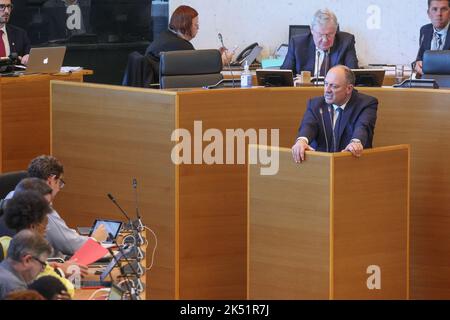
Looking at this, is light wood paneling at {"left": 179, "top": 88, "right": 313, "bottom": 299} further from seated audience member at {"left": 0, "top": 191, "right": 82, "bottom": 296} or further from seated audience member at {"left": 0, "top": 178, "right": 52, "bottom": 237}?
seated audience member at {"left": 0, "top": 191, "right": 82, "bottom": 296}

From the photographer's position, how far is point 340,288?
22.8 ft

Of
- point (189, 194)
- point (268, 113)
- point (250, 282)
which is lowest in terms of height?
point (250, 282)

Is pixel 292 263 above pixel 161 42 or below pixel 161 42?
below

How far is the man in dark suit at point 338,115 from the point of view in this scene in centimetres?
748

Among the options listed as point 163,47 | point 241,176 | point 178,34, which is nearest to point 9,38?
point 163,47

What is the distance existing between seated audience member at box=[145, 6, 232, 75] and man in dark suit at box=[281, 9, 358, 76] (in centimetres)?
91

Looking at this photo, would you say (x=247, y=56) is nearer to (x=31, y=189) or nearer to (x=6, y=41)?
(x=6, y=41)

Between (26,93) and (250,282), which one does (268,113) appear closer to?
(250,282)

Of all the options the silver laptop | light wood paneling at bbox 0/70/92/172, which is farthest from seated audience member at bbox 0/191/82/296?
the silver laptop

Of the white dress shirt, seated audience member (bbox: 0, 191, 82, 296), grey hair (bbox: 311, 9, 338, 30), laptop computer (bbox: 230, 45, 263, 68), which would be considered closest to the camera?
seated audience member (bbox: 0, 191, 82, 296)

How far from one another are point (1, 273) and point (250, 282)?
239 cm

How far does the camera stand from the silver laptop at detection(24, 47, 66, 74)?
29.6ft
